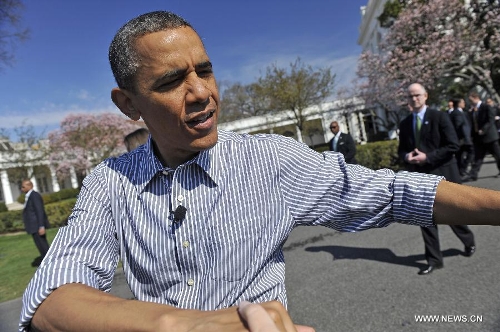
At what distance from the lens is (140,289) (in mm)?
1308

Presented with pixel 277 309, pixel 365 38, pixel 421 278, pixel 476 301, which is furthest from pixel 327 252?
pixel 365 38

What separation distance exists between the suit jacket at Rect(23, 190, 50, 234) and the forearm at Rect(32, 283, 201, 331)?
881cm

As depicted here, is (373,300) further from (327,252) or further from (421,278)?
(327,252)

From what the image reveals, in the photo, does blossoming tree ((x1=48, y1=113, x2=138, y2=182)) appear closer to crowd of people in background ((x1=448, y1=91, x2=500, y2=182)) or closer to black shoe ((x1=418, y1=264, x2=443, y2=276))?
crowd of people in background ((x1=448, y1=91, x2=500, y2=182))

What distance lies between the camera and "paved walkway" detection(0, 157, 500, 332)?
3.59m

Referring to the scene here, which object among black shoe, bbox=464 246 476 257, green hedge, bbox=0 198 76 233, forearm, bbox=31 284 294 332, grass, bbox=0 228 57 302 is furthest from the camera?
green hedge, bbox=0 198 76 233

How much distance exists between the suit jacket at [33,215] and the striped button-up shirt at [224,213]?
842cm

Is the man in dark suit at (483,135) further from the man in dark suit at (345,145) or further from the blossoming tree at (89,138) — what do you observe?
the blossoming tree at (89,138)

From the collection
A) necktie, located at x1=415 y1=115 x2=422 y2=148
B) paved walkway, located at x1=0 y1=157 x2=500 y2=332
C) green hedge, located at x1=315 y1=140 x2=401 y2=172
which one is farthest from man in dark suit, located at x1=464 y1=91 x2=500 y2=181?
necktie, located at x1=415 y1=115 x2=422 y2=148

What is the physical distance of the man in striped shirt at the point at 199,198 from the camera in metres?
1.18

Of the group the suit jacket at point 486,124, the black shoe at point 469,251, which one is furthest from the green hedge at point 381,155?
the black shoe at point 469,251

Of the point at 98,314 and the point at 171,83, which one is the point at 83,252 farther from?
the point at 171,83

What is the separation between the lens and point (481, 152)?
10.1 metres

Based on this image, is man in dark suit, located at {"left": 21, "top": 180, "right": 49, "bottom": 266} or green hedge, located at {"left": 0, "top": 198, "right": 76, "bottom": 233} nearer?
man in dark suit, located at {"left": 21, "top": 180, "right": 49, "bottom": 266}
